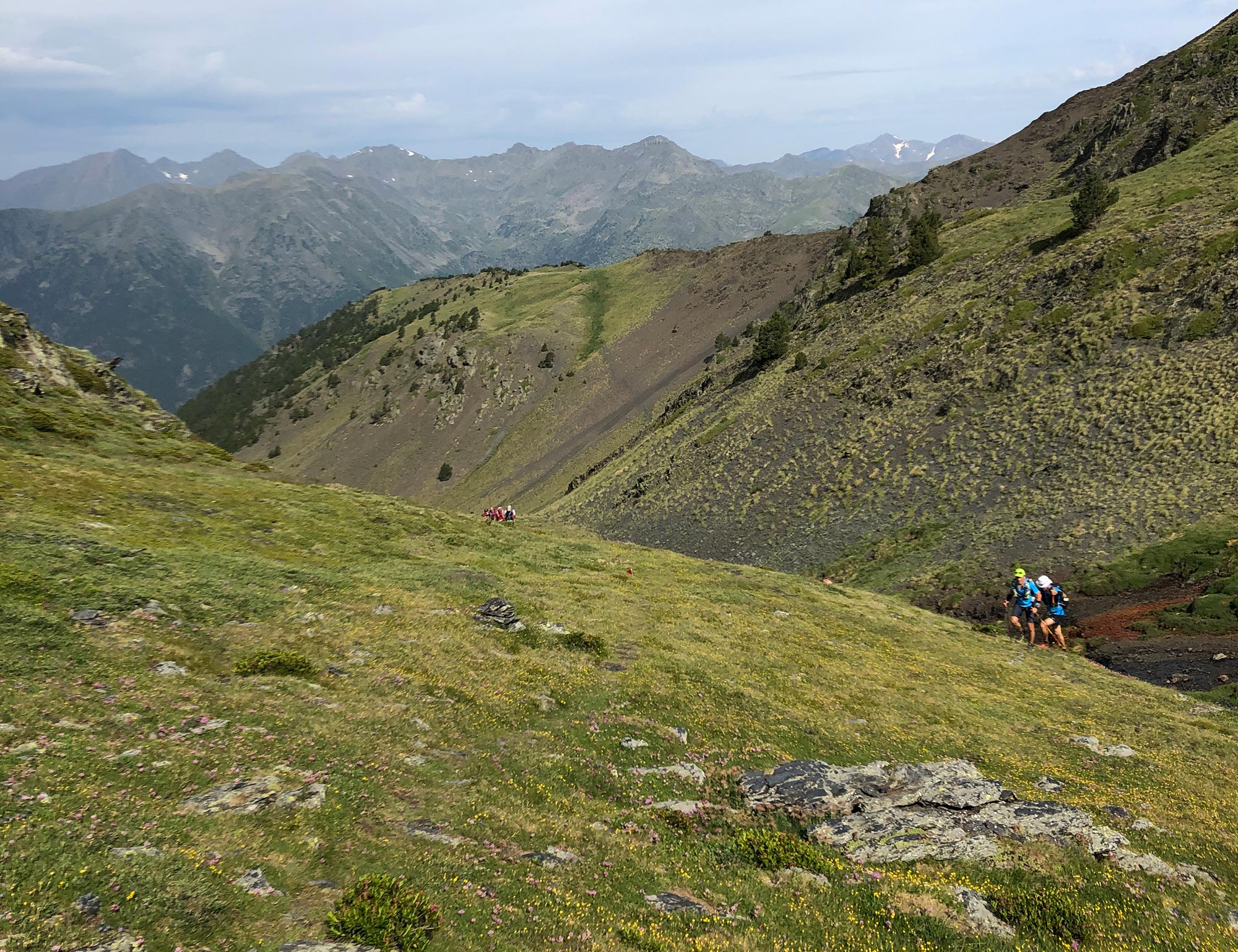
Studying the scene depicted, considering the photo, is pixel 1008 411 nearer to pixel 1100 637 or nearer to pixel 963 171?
pixel 1100 637

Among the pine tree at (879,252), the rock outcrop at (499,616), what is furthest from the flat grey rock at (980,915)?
the pine tree at (879,252)

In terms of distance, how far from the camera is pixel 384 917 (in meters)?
8.31

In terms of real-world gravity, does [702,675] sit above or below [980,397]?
below

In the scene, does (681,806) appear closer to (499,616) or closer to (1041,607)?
(499,616)

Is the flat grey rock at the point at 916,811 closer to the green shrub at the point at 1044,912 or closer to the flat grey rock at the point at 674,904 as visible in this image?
the green shrub at the point at 1044,912

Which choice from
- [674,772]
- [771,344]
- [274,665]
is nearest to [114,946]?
[274,665]

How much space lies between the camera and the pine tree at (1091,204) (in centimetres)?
7638

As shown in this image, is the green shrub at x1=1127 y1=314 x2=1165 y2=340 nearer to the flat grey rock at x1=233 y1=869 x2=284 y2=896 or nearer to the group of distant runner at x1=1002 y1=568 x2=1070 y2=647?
the group of distant runner at x1=1002 y1=568 x2=1070 y2=647

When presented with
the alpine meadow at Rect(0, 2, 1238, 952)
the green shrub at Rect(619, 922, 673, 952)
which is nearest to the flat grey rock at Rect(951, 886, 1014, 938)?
the alpine meadow at Rect(0, 2, 1238, 952)

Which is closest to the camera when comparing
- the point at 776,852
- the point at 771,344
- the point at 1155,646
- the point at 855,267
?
the point at 776,852

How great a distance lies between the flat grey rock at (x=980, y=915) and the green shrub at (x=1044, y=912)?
0.62 ft

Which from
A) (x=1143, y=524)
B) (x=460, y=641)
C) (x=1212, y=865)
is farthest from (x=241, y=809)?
(x=1143, y=524)

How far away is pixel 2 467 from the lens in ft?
87.1

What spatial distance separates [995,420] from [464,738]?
62144 millimetres
